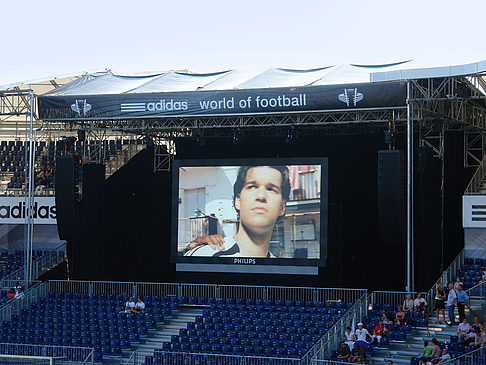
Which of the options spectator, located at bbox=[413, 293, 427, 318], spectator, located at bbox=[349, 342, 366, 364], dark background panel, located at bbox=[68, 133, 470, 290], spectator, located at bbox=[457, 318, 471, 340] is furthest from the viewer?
dark background panel, located at bbox=[68, 133, 470, 290]

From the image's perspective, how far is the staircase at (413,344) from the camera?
2280 centimetres

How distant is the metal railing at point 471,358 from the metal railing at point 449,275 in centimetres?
507

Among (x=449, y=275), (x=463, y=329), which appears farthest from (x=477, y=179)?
(x=463, y=329)

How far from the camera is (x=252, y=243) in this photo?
29.1 m

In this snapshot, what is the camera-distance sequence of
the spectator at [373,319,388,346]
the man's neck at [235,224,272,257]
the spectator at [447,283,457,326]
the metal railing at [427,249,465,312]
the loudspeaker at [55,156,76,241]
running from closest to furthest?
1. the spectator at [373,319,388,346]
2. the spectator at [447,283,457,326]
3. the metal railing at [427,249,465,312]
4. the loudspeaker at [55,156,76,241]
5. the man's neck at [235,224,272,257]

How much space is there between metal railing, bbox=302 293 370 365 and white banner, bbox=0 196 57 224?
12742 mm

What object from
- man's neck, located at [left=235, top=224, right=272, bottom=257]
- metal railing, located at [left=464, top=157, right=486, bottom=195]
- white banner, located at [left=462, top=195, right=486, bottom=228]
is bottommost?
man's neck, located at [left=235, top=224, right=272, bottom=257]

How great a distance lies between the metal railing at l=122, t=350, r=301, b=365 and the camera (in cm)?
2195

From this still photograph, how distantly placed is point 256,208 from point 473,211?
22.0 feet

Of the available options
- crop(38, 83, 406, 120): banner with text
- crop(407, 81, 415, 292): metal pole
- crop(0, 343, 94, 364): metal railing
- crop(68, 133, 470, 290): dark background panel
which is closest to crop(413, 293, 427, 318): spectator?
crop(407, 81, 415, 292): metal pole

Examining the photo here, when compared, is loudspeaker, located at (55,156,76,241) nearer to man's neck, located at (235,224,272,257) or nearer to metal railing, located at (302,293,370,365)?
man's neck, located at (235,224,272,257)

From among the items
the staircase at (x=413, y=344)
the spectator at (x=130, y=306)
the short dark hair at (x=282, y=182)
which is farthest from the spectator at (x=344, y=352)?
the spectator at (x=130, y=306)

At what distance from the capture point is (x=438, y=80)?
25.6 m

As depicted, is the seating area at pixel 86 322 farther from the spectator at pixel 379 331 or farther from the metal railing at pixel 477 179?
the metal railing at pixel 477 179
